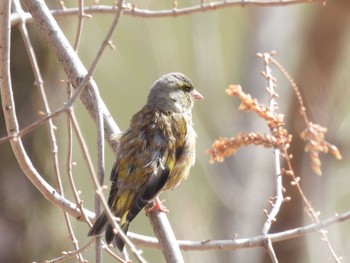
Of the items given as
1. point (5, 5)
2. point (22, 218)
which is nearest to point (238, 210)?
point (22, 218)

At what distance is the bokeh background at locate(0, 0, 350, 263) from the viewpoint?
6152mm

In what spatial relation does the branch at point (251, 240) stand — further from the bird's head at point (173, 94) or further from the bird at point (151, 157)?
the bird's head at point (173, 94)

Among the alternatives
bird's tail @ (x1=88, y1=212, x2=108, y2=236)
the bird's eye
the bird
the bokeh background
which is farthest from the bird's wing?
the bokeh background

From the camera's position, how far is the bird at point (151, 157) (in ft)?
12.1

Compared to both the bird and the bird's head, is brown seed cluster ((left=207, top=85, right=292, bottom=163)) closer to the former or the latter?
the bird

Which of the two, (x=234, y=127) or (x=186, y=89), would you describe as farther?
(x=234, y=127)

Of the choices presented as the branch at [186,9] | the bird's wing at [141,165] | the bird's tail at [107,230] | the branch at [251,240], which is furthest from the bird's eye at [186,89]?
the bird's tail at [107,230]

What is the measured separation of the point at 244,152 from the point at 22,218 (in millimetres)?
3435

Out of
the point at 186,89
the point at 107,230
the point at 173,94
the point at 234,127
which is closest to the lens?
the point at 107,230

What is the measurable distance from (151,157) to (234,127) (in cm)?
505

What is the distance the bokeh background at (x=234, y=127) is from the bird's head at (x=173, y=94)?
134cm

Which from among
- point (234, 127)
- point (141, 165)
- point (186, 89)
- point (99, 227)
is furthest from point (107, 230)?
point (234, 127)

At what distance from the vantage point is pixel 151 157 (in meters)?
3.90

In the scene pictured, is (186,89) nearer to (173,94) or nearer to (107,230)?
(173,94)
